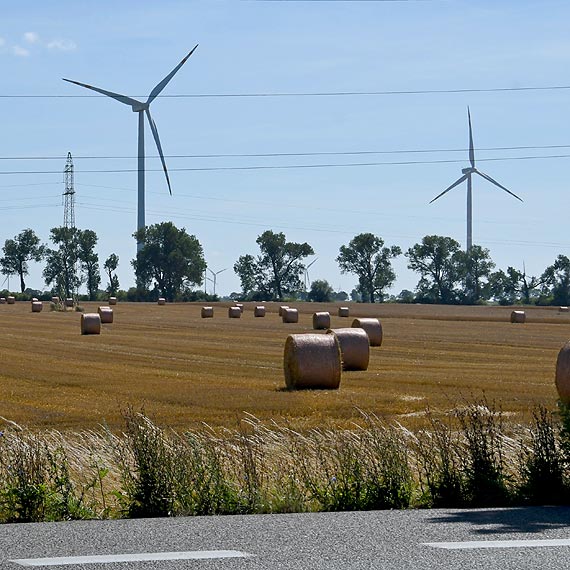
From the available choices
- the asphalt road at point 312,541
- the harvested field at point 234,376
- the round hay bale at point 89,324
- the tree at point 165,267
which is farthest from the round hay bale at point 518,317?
the tree at point 165,267

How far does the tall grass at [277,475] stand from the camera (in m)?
11.8

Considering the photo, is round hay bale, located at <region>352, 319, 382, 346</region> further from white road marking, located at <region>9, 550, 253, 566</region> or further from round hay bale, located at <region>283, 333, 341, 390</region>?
white road marking, located at <region>9, 550, 253, 566</region>

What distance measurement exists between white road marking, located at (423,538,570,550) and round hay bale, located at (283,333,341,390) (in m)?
23.3

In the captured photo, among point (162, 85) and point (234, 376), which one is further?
point (162, 85)

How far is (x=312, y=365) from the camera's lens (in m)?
33.0

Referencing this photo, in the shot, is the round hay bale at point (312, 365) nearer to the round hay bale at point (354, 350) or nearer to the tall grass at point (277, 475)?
the round hay bale at point (354, 350)

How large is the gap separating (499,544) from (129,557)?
9.67ft

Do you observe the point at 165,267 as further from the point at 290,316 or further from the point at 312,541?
the point at 312,541

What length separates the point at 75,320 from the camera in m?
89.3

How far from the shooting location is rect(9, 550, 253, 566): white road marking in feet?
28.9

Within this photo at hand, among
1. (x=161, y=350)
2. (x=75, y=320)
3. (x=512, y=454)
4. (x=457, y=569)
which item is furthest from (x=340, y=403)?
(x=75, y=320)

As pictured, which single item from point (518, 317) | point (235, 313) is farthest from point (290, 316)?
point (518, 317)

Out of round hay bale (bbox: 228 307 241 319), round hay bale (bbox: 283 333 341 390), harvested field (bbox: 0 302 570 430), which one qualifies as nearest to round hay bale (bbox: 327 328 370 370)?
harvested field (bbox: 0 302 570 430)

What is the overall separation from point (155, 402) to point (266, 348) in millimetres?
25737
